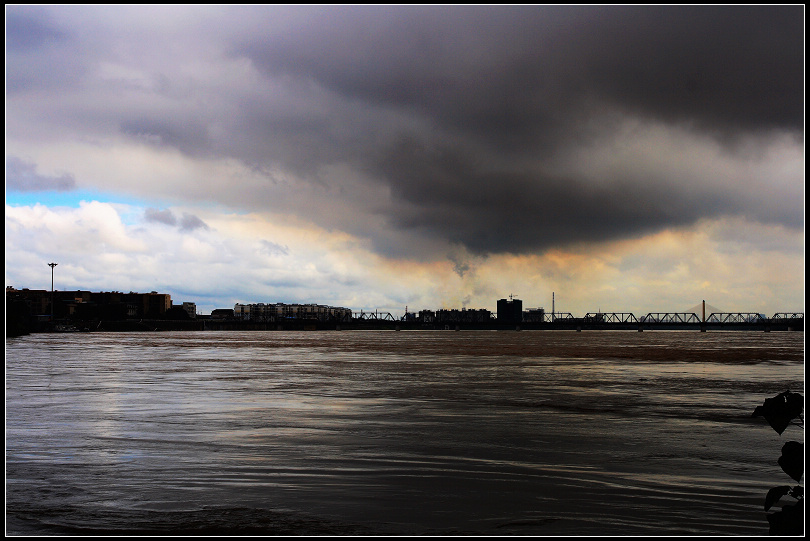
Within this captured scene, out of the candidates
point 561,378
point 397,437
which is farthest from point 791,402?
point 561,378

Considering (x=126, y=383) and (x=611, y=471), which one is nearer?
(x=611, y=471)

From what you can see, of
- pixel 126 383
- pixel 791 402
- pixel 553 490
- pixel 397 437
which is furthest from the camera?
pixel 126 383

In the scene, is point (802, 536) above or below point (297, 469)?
above

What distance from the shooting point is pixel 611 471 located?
510 inches

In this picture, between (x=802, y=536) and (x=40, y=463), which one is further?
(x=40, y=463)

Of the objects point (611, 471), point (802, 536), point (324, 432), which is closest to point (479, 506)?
point (611, 471)

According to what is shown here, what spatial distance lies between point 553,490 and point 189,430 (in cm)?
1009

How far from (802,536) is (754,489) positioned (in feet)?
18.8

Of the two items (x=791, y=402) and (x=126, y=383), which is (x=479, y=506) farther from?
(x=126, y=383)

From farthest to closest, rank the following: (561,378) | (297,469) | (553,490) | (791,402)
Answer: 1. (561,378)
2. (297,469)
3. (553,490)
4. (791,402)

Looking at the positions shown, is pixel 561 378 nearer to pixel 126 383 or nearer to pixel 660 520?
pixel 126 383

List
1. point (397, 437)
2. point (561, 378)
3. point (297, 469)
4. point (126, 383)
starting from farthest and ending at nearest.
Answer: point (561, 378)
point (126, 383)
point (397, 437)
point (297, 469)

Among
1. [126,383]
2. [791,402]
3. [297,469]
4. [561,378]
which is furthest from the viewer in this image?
[561,378]

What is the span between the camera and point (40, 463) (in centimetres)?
1332
